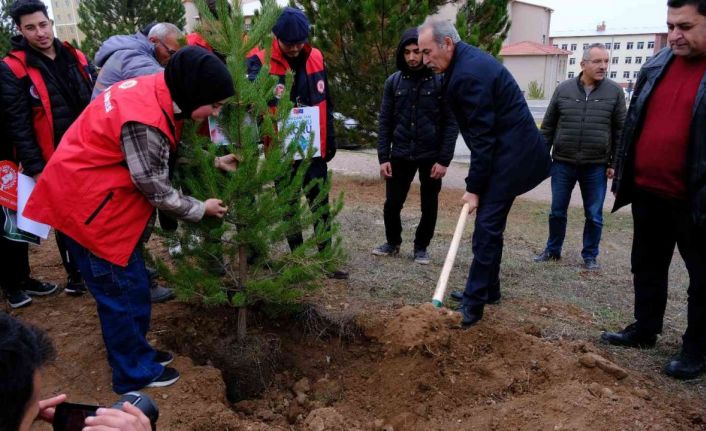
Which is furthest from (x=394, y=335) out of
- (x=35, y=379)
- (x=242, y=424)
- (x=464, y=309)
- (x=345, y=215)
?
(x=345, y=215)

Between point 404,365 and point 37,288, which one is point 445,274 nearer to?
point 404,365

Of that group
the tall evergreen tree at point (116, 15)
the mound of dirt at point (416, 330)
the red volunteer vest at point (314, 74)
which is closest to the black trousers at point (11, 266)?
the red volunteer vest at point (314, 74)

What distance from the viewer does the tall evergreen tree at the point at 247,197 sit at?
112 inches

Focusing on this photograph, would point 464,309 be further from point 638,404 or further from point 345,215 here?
point 345,215

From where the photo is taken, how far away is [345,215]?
727 cm

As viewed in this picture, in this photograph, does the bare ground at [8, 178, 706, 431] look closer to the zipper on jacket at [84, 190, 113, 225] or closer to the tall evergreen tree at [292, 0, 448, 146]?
the zipper on jacket at [84, 190, 113, 225]

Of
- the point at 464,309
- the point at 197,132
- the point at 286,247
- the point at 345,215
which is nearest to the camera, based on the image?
the point at 197,132

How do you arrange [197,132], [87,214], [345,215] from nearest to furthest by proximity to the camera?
[87,214]
[197,132]
[345,215]

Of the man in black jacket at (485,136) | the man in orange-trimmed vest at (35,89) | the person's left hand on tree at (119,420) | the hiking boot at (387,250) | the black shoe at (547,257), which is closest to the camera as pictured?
the person's left hand on tree at (119,420)

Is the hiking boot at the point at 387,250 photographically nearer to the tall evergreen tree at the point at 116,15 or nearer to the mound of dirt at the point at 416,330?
the mound of dirt at the point at 416,330

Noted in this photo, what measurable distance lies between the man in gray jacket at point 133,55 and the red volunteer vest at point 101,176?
921mm

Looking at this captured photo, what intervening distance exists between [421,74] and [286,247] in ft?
6.67

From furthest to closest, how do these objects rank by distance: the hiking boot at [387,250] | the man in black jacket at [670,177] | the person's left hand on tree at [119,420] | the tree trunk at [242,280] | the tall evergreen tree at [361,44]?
the tall evergreen tree at [361,44] < the hiking boot at [387,250] < the tree trunk at [242,280] < the man in black jacket at [670,177] < the person's left hand on tree at [119,420]

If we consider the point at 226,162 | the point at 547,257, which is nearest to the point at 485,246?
the point at 226,162
